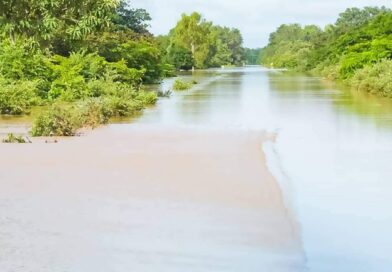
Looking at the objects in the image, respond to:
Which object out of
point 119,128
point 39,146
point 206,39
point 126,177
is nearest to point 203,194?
point 126,177

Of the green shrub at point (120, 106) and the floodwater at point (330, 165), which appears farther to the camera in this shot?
the green shrub at point (120, 106)

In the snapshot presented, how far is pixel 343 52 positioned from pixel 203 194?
192 ft

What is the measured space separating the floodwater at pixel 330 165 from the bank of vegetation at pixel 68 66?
6.82 feet

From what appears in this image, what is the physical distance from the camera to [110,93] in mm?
31672

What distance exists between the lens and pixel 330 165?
1484 cm

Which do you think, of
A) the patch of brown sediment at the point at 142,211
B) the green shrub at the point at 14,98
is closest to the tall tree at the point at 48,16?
the patch of brown sediment at the point at 142,211

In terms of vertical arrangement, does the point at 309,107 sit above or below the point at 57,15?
below

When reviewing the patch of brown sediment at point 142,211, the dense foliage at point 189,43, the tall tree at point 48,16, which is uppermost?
the tall tree at point 48,16

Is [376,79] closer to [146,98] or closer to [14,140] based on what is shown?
[146,98]

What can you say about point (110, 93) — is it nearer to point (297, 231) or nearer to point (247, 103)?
point (247, 103)

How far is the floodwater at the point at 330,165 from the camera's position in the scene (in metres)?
8.80

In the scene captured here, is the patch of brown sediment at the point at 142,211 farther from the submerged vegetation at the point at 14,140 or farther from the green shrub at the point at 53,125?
the green shrub at the point at 53,125

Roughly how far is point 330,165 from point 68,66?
24444 millimetres

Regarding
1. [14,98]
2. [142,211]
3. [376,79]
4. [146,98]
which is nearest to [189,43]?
[376,79]
